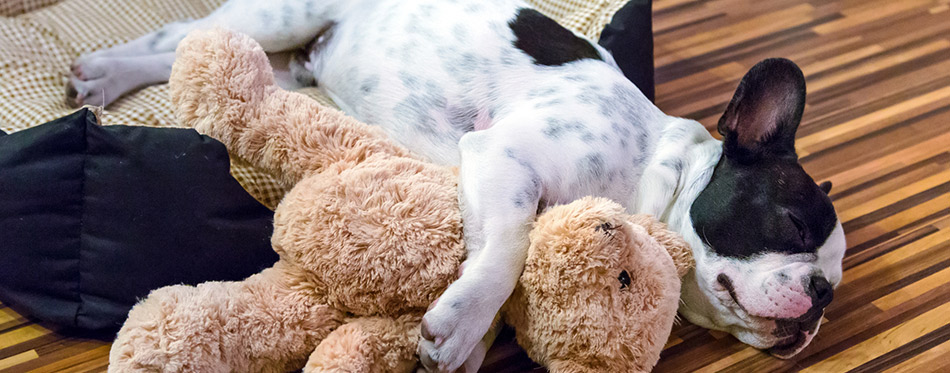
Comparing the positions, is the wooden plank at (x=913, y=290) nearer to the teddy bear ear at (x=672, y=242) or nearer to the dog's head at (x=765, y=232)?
the dog's head at (x=765, y=232)

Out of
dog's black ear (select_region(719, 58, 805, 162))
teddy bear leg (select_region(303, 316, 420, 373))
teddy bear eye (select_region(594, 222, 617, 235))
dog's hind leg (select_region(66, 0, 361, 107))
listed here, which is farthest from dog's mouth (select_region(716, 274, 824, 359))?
dog's hind leg (select_region(66, 0, 361, 107))

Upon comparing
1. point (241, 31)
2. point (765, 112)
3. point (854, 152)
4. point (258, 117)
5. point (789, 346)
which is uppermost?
point (258, 117)

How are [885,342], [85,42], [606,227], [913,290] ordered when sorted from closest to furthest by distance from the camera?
[606,227] < [885,342] < [913,290] < [85,42]

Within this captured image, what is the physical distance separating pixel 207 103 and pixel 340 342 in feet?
1.93

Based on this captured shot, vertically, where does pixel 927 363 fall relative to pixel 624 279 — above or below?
below

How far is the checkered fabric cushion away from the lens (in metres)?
2.17

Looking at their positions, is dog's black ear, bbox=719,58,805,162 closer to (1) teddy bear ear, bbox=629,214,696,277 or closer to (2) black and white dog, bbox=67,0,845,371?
(2) black and white dog, bbox=67,0,845,371

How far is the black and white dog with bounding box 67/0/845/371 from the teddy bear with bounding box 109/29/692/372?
0.08m

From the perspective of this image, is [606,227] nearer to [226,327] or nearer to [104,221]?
[226,327]

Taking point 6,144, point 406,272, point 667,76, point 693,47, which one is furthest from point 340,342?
point 693,47

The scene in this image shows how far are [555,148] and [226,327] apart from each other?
2.57 feet

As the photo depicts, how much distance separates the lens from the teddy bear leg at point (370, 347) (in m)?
1.36

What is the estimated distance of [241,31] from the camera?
2.43m

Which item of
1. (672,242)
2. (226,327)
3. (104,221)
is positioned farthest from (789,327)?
(104,221)
